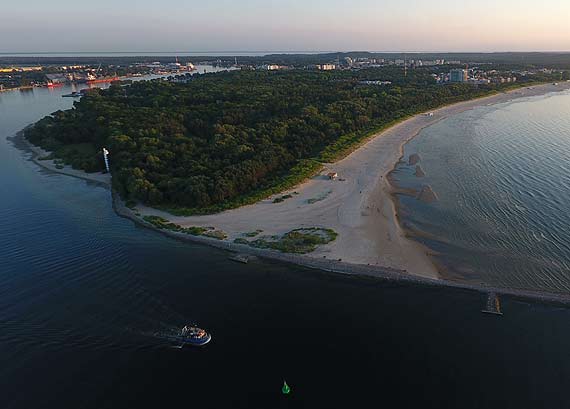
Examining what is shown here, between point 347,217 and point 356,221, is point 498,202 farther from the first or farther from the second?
point 347,217

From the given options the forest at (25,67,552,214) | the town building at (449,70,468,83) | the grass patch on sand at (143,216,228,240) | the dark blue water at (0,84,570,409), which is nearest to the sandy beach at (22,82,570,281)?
the grass patch on sand at (143,216,228,240)

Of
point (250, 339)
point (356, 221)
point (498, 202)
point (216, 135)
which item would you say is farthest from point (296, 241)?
point (216, 135)

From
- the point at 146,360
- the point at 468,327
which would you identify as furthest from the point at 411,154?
the point at 146,360

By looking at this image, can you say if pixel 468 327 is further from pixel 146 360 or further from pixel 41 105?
pixel 41 105

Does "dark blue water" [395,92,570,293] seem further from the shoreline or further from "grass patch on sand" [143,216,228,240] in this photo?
"grass patch on sand" [143,216,228,240]

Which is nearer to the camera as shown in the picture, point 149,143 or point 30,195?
point 30,195

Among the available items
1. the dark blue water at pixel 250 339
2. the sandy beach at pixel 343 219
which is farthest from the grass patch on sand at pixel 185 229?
the dark blue water at pixel 250 339
